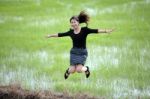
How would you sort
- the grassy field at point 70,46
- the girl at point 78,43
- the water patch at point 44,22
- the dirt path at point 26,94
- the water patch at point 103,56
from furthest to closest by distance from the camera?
the water patch at point 44,22 → the water patch at point 103,56 → the grassy field at point 70,46 → the dirt path at point 26,94 → the girl at point 78,43

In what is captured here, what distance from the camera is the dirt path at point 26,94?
185 inches

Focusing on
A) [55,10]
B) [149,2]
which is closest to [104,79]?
[149,2]

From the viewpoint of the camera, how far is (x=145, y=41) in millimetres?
5922

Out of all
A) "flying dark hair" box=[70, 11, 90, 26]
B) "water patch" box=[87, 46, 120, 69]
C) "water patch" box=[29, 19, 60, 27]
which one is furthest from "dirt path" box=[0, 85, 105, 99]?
"water patch" box=[29, 19, 60, 27]

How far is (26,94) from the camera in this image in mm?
4781

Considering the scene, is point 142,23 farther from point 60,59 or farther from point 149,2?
point 60,59

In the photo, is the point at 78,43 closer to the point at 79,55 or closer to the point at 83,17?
the point at 79,55

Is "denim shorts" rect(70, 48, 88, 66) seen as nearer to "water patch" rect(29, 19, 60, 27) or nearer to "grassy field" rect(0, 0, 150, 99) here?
"grassy field" rect(0, 0, 150, 99)

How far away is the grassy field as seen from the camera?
4.87m

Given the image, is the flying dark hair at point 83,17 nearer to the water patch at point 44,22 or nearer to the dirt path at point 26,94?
the dirt path at point 26,94

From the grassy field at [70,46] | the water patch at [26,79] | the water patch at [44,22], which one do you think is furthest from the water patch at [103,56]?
the water patch at [44,22]

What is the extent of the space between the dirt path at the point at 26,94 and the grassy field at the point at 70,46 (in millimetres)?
93

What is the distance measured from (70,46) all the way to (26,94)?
1411mm

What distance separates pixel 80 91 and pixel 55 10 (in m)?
3.41
